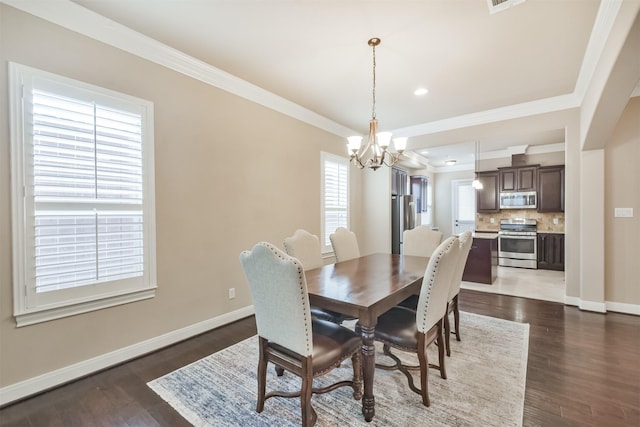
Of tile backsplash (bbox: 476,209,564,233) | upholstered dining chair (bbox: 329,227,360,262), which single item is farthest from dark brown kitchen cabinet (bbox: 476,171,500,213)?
upholstered dining chair (bbox: 329,227,360,262)

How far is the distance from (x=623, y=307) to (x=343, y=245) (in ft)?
11.9

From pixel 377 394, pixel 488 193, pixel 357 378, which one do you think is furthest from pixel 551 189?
pixel 357 378

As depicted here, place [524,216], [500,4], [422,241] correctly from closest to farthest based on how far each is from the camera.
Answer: [500,4], [422,241], [524,216]

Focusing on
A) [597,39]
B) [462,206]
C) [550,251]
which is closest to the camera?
[597,39]

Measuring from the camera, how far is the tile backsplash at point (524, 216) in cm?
618

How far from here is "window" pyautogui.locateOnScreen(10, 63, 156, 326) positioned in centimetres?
194

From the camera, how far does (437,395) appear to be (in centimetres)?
195

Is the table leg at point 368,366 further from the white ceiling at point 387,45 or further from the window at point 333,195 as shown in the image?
the window at point 333,195

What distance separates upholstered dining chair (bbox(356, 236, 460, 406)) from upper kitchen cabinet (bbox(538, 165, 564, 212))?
5682mm

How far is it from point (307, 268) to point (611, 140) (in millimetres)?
4157

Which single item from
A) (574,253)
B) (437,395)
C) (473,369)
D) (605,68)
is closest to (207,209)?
(437,395)

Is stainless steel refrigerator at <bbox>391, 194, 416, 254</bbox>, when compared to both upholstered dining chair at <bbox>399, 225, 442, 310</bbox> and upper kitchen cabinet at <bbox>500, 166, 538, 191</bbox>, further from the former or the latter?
upper kitchen cabinet at <bbox>500, 166, 538, 191</bbox>

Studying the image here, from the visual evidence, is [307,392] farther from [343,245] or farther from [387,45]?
[387,45]

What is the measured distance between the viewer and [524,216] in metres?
6.57
